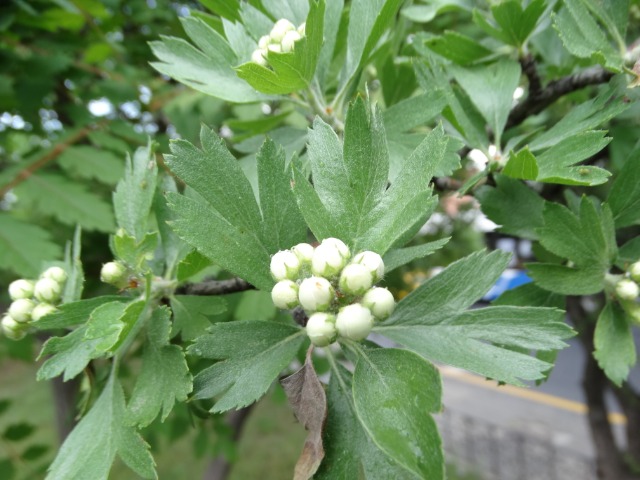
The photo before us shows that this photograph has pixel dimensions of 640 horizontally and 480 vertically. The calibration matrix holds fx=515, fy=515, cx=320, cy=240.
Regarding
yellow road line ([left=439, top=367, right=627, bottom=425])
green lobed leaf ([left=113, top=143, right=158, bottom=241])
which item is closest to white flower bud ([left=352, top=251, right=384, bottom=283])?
green lobed leaf ([left=113, top=143, right=158, bottom=241])

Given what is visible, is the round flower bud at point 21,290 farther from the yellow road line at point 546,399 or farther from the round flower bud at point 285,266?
the yellow road line at point 546,399

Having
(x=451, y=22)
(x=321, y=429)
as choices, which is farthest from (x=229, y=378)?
(x=451, y=22)

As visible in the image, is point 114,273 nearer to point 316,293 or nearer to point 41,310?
point 41,310

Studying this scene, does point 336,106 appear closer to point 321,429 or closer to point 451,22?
point 321,429

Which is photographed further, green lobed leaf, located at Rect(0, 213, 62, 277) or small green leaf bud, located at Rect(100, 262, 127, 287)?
green lobed leaf, located at Rect(0, 213, 62, 277)

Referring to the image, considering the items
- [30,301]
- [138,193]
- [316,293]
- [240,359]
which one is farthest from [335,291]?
[30,301]

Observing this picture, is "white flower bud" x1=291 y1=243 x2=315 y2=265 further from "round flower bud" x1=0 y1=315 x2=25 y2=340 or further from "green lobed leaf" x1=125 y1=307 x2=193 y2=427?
"round flower bud" x1=0 y1=315 x2=25 y2=340

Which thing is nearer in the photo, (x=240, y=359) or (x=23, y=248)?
(x=240, y=359)

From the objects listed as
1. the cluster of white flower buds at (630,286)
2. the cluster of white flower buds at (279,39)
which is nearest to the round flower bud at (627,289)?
the cluster of white flower buds at (630,286)
